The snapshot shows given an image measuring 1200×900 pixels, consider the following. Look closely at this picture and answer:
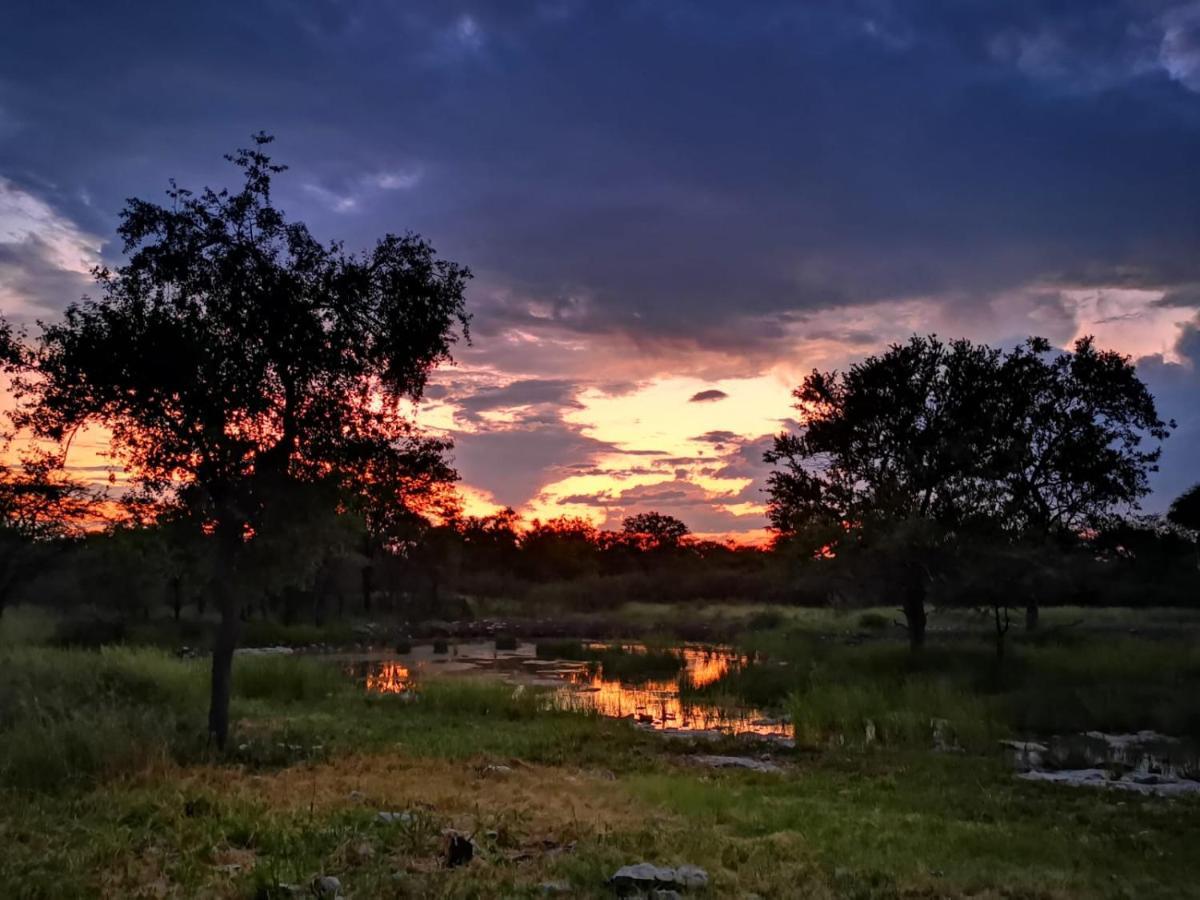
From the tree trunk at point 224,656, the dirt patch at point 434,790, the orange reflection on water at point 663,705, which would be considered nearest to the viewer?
the dirt patch at point 434,790

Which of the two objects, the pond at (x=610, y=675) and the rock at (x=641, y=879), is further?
the pond at (x=610, y=675)

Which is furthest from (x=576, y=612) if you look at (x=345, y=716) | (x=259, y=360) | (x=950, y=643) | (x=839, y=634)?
(x=259, y=360)

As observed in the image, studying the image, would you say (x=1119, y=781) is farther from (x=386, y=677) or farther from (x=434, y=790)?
(x=386, y=677)

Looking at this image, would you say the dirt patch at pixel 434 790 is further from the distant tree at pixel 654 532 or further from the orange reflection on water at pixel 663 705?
the distant tree at pixel 654 532

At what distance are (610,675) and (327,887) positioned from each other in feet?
86.4

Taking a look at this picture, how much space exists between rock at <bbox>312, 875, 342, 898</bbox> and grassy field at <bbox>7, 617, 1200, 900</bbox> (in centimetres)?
13

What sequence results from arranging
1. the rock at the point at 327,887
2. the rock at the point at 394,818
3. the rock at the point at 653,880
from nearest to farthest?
1. the rock at the point at 327,887
2. the rock at the point at 653,880
3. the rock at the point at 394,818

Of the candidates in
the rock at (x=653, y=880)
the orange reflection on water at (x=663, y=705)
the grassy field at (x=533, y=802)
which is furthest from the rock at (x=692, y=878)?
the orange reflection on water at (x=663, y=705)

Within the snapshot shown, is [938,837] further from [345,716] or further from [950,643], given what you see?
[950,643]

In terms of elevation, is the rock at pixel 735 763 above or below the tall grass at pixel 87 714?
below

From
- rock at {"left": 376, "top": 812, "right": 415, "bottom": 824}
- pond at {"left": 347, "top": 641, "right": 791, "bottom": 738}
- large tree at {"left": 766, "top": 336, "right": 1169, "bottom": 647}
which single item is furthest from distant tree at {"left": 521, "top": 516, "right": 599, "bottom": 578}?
rock at {"left": 376, "top": 812, "right": 415, "bottom": 824}

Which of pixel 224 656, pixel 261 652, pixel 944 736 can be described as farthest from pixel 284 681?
A: pixel 944 736

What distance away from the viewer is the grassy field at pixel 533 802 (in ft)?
25.8

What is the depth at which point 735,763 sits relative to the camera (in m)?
15.8
